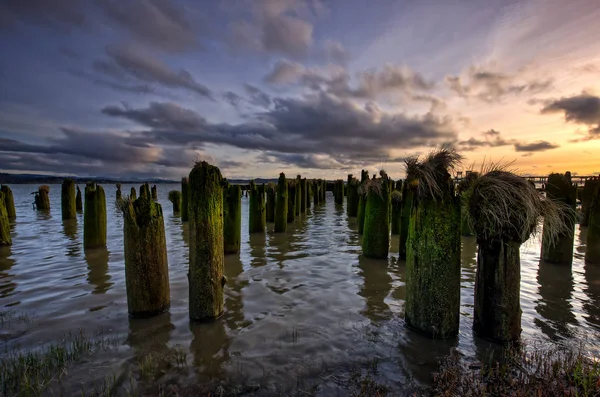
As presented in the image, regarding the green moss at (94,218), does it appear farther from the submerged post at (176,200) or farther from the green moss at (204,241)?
the submerged post at (176,200)

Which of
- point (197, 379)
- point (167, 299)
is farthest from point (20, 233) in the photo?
point (197, 379)

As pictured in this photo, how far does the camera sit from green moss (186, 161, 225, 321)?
5688 mm

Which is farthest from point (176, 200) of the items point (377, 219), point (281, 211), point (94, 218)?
point (377, 219)

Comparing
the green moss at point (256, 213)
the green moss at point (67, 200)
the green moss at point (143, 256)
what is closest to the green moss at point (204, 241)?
the green moss at point (143, 256)

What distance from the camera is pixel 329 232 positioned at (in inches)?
637

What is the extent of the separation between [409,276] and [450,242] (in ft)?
2.79

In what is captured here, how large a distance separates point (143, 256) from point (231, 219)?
5.08 meters

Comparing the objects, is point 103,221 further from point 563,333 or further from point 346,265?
point 563,333

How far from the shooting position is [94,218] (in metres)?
11.8

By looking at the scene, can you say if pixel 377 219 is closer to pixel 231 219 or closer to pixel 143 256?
pixel 231 219

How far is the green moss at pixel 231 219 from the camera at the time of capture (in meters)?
10.8

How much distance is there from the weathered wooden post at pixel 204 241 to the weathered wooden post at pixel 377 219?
567cm

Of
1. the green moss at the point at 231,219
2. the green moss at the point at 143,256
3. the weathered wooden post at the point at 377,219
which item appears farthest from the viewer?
the green moss at the point at 231,219

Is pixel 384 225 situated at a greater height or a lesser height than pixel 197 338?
greater
